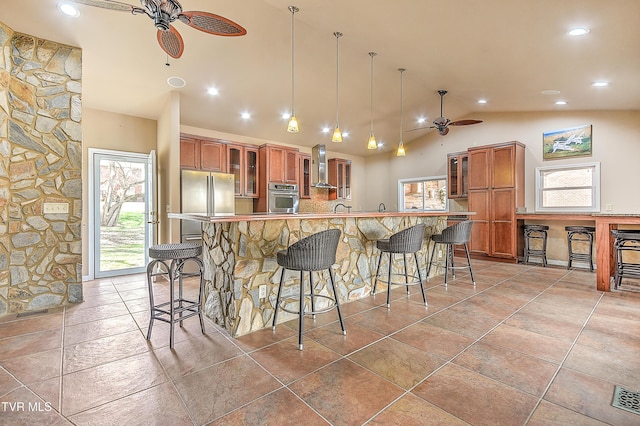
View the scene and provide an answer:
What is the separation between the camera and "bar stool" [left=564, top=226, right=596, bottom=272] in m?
5.03

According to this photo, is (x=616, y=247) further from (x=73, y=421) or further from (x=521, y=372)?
(x=73, y=421)

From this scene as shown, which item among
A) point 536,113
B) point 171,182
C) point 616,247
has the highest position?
point 536,113

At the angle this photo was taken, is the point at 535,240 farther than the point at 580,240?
Yes

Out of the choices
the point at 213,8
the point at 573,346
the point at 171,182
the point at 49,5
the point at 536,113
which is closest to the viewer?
the point at 573,346

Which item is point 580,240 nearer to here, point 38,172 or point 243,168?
point 243,168

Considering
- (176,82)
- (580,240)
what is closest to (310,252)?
(176,82)

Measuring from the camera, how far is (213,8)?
3139mm

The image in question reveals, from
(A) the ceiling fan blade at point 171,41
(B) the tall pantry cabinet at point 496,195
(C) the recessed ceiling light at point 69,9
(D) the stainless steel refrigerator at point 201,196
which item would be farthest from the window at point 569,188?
(C) the recessed ceiling light at point 69,9

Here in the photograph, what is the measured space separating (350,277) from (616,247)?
3605 mm

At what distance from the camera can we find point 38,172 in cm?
328

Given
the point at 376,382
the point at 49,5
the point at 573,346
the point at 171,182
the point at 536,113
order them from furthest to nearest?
the point at 536,113, the point at 171,182, the point at 49,5, the point at 573,346, the point at 376,382

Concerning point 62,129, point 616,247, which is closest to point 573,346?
point 616,247

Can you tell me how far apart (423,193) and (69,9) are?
6985 millimetres

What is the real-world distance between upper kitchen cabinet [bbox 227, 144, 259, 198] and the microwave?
355 millimetres
